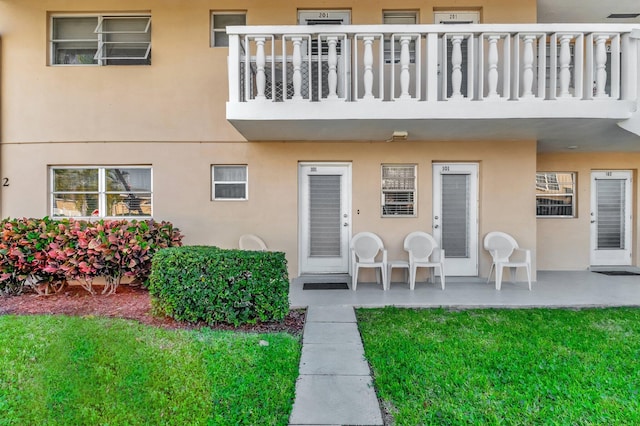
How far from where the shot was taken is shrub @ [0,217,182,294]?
17.1ft

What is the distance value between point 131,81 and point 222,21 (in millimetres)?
2068

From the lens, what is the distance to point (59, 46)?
677cm

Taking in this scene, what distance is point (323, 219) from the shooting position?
6.98 m

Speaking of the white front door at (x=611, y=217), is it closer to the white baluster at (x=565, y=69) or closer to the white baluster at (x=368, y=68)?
the white baluster at (x=565, y=69)

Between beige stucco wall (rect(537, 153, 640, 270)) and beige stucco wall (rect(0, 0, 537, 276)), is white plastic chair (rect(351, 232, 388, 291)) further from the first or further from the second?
beige stucco wall (rect(537, 153, 640, 270))

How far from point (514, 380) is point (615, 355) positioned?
4.56ft

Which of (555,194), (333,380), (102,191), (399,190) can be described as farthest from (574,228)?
(102,191)

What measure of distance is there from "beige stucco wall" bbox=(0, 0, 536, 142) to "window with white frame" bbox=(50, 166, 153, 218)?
0.64m

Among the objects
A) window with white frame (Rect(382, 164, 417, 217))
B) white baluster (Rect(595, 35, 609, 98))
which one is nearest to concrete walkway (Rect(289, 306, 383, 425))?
window with white frame (Rect(382, 164, 417, 217))

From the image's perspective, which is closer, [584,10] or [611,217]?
[584,10]

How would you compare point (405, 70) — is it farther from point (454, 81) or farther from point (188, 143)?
point (188, 143)

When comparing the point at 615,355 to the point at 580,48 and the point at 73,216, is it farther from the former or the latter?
the point at 73,216

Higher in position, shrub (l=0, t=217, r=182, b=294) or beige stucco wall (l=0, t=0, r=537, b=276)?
beige stucco wall (l=0, t=0, r=537, b=276)

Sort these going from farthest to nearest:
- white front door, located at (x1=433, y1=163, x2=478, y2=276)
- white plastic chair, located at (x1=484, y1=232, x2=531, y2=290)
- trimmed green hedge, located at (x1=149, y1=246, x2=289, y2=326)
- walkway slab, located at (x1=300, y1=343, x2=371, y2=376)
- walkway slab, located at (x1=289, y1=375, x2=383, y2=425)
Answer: white front door, located at (x1=433, y1=163, x2=478, y2=276) < white plastic chair, located at (x1=484, y1=232, x2=531, y2=290) < trimmed green hedge, located at (x1=149, y1=246, x2=289, y2=326) < walkway slab, located at (x1=300, y1=343, x2=371, y2=376) < walkway slab, located at (x1=289, y1=375, x2=383, y2=425)
